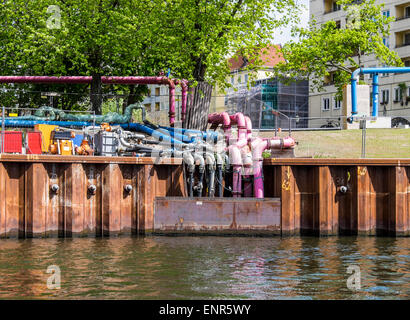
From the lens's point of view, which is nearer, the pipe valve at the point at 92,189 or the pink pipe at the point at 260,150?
the pipe valve at the point at 92,189

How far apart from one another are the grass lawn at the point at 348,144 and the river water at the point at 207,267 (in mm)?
11213

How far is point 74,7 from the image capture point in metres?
32.5

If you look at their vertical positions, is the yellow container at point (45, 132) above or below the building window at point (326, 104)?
below

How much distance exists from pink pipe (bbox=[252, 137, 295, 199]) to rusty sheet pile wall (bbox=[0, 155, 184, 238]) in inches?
117

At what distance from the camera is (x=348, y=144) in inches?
1255

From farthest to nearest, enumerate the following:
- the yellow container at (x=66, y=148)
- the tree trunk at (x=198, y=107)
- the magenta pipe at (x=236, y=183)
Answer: the tree trunk at (x=198, y=107), the yellow container at (x=66, y=148), the magenta pipe at (x=236, y=183)

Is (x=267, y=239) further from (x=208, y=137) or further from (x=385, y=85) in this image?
(x=385, y=85)

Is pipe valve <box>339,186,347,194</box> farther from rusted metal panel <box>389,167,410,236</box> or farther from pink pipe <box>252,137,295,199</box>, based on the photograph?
pink pipe <box>252,137,295,199</box>

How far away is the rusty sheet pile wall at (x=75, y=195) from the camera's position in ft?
56.5

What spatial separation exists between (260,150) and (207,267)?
7389mm

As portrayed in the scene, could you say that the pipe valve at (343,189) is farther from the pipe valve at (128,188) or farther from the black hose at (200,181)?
the pipe valve at (128,188)

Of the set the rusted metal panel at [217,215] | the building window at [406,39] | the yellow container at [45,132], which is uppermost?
the building window at [406,39]

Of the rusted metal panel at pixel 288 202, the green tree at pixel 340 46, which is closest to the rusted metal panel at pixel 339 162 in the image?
the rusted metal panel at pixel 288 202

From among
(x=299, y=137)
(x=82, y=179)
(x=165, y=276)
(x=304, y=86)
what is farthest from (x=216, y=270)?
(x=304, y=86)
